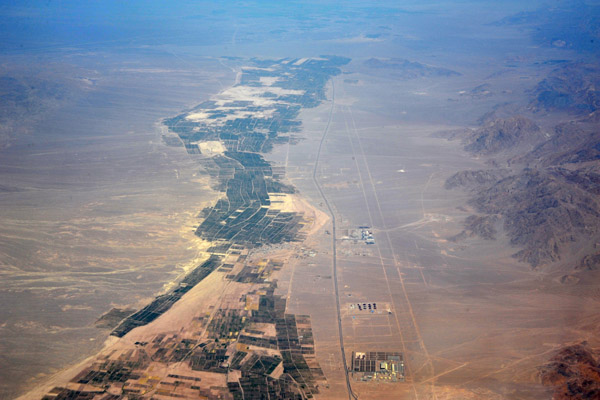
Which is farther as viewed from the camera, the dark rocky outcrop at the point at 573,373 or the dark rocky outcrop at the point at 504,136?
the dark rocky outcrop at the point at 504,136

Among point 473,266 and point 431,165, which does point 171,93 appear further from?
point 473,266

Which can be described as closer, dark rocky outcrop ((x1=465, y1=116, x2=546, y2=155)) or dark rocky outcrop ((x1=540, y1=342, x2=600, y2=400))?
dark rocky outcrop ((x1=540, y1=342, x2=600, y2=400))

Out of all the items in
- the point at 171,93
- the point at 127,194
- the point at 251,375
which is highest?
the point at 171,93

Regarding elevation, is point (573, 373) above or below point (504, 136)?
below

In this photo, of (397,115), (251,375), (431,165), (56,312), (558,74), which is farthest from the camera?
(558,74)

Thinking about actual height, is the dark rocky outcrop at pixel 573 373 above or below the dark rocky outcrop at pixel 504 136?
below

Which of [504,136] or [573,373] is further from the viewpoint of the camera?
[504,136]

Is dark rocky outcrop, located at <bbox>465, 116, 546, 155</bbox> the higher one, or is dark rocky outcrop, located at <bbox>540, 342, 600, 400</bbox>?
dark rocky outcrop, located at <bbox>465, 116, 546, 155</bbox>

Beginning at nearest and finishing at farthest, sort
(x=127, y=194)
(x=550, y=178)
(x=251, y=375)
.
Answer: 1. (x=251, y=375)
2. (x=550, y=178)
3. (x=127, y=194)

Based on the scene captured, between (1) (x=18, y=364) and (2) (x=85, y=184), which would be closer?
(1) (x=18, y=364)

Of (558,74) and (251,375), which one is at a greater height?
(558,74)

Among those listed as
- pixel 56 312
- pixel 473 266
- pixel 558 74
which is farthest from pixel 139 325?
pixel 558 74
